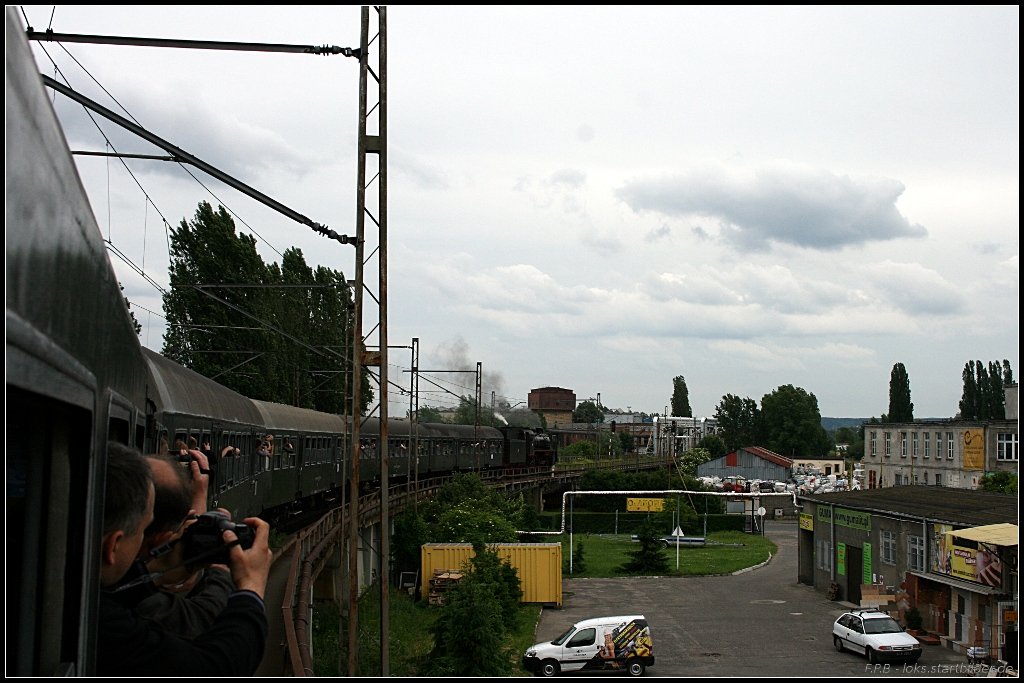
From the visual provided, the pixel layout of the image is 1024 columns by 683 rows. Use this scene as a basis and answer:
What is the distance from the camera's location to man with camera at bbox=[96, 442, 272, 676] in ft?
9.10

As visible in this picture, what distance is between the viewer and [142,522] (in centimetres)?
288

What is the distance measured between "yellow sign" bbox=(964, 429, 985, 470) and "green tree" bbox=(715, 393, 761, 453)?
8412 cm

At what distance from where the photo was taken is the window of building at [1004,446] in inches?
1906

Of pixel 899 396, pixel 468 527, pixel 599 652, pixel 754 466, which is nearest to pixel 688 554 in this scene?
pixel 468 527

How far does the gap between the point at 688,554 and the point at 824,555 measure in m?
14.7

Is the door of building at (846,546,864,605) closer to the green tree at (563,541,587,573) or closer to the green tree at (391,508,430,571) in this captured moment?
the green tree at (563,541,587,573)

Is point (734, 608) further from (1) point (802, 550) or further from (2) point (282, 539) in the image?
(2) point (282, 539)

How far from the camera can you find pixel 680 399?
16100 centimetres

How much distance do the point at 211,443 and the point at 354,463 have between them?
2.10 m

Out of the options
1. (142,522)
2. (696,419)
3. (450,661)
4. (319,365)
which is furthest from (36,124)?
(696,419)

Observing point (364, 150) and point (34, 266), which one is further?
point (364, 150)

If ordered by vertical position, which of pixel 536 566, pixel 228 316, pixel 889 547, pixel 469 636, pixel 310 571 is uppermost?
pixel 228 316

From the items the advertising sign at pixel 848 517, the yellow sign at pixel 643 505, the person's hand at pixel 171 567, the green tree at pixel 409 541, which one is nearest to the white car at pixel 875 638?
the advertising sign at pixel 848 517

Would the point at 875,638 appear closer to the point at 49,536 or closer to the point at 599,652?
the point at 599,652
